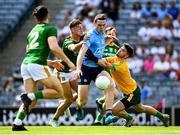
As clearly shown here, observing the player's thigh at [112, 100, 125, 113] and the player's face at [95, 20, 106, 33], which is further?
the player's thigh at [112, 100, 125, 113]

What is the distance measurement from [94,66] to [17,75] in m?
11.1

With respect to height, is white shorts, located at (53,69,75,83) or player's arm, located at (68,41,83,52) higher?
player's arm, located at (68,41,83,52)

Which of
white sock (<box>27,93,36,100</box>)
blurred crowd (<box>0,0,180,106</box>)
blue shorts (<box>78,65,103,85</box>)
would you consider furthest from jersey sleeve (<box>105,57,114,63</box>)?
blurred crowd (<box>0,0,180,106</box>)

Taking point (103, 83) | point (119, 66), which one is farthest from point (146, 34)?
point (103, 83)

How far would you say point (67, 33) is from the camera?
3156cm

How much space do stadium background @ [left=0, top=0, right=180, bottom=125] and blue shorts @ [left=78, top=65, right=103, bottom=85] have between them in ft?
24.1

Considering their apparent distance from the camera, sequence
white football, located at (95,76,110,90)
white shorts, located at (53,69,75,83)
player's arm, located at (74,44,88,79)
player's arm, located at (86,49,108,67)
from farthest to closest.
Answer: white shorts, located at (53,69,75,83)
player's arm, located at (86,49,108,67)
white football, located at (95,76,110,90)
player's arm, located at (74,44,88,79)

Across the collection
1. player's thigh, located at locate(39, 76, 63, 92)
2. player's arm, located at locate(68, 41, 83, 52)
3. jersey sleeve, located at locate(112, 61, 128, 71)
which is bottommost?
player's thigh, located at locate(39, 76, 63, 92)

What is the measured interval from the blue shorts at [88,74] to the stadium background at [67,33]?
735 centimetres

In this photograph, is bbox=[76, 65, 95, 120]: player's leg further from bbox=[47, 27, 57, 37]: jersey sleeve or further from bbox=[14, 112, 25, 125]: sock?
bbox=[47, 27, 57, 37]: jersey sleeve

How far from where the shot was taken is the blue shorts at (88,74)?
783 inches

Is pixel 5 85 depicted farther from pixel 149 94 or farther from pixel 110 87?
pixel 110 87

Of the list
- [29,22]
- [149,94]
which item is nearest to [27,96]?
[149,94]

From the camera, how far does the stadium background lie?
93.8 feet
